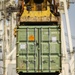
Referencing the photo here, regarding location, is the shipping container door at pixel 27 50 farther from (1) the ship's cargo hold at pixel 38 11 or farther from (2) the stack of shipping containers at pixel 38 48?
(1) the ship's cargo hold at pixel 38 11

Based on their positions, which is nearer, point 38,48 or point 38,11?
point 38,48

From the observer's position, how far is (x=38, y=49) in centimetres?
1534

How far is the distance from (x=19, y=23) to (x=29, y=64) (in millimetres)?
1959

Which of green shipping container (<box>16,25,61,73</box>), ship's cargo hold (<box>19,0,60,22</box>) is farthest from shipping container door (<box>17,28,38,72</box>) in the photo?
ship's cargo hold (<box>19,0,60,22</box>)

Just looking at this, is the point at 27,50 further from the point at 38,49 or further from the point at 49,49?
the point at 49,49

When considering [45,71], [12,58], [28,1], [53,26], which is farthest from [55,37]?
[12,58]

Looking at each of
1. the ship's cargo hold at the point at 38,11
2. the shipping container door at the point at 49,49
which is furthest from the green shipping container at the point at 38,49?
the ship's cargo hold at the point at 38,11

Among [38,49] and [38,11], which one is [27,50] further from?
[38,11]

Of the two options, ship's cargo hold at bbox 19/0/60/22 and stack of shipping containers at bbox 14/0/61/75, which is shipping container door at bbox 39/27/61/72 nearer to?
stack of shipping containers at bbox 14/0/61/75

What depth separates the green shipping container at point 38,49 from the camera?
15.1 metres

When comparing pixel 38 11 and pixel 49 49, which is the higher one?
pixel 38 11

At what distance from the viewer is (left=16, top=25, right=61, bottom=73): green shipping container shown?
49.7 ft

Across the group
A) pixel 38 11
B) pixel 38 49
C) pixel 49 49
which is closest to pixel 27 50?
pixel 38 49

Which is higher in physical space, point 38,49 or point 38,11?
point 38,11
